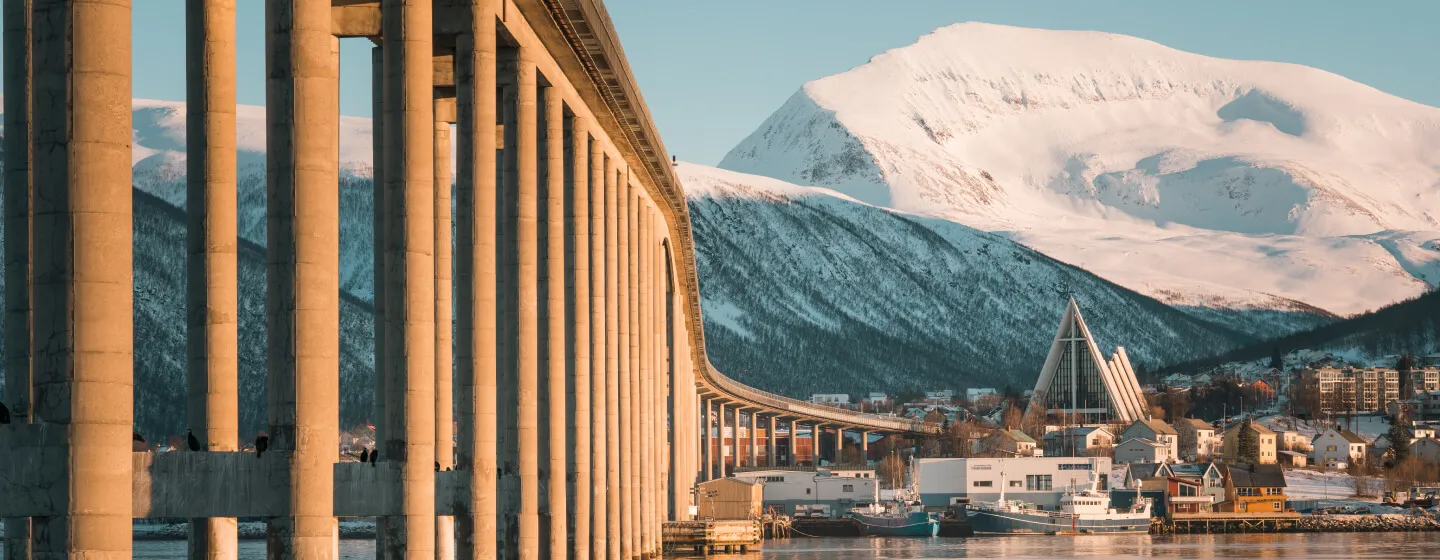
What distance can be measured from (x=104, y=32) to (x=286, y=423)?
937cm

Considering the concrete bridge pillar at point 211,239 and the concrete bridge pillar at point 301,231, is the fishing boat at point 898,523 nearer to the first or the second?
the concrete bridge pillar at point 211,239

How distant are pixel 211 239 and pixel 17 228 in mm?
6137

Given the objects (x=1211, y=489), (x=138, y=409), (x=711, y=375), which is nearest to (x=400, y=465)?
(x=711, y=375)

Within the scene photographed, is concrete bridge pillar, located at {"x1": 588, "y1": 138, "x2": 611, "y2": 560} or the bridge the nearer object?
the bridge

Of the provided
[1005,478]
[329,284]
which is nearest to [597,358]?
[329,284]

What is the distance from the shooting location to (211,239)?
117 feet

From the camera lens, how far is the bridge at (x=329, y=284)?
27234 mm

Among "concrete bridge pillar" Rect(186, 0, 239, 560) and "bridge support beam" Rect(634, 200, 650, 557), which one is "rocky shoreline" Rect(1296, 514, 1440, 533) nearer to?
"bridge support beam" Rect(634, 200, 650, 557)

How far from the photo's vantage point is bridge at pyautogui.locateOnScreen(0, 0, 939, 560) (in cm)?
2723

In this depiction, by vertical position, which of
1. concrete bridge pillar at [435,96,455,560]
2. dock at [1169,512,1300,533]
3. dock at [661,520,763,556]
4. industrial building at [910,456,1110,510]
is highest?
concrete bridge pillar at [435,96,455,560]

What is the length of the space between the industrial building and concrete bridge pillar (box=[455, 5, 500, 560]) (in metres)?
137

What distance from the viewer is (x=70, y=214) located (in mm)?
27188

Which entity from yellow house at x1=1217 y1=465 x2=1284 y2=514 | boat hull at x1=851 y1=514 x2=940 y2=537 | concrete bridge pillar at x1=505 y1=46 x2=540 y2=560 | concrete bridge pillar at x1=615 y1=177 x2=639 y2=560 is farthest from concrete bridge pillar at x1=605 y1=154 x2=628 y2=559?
yellow house at x1=1217 y1=465 x2=1284 y2=514

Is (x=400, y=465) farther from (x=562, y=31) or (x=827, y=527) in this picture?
(x=827, y=527)
